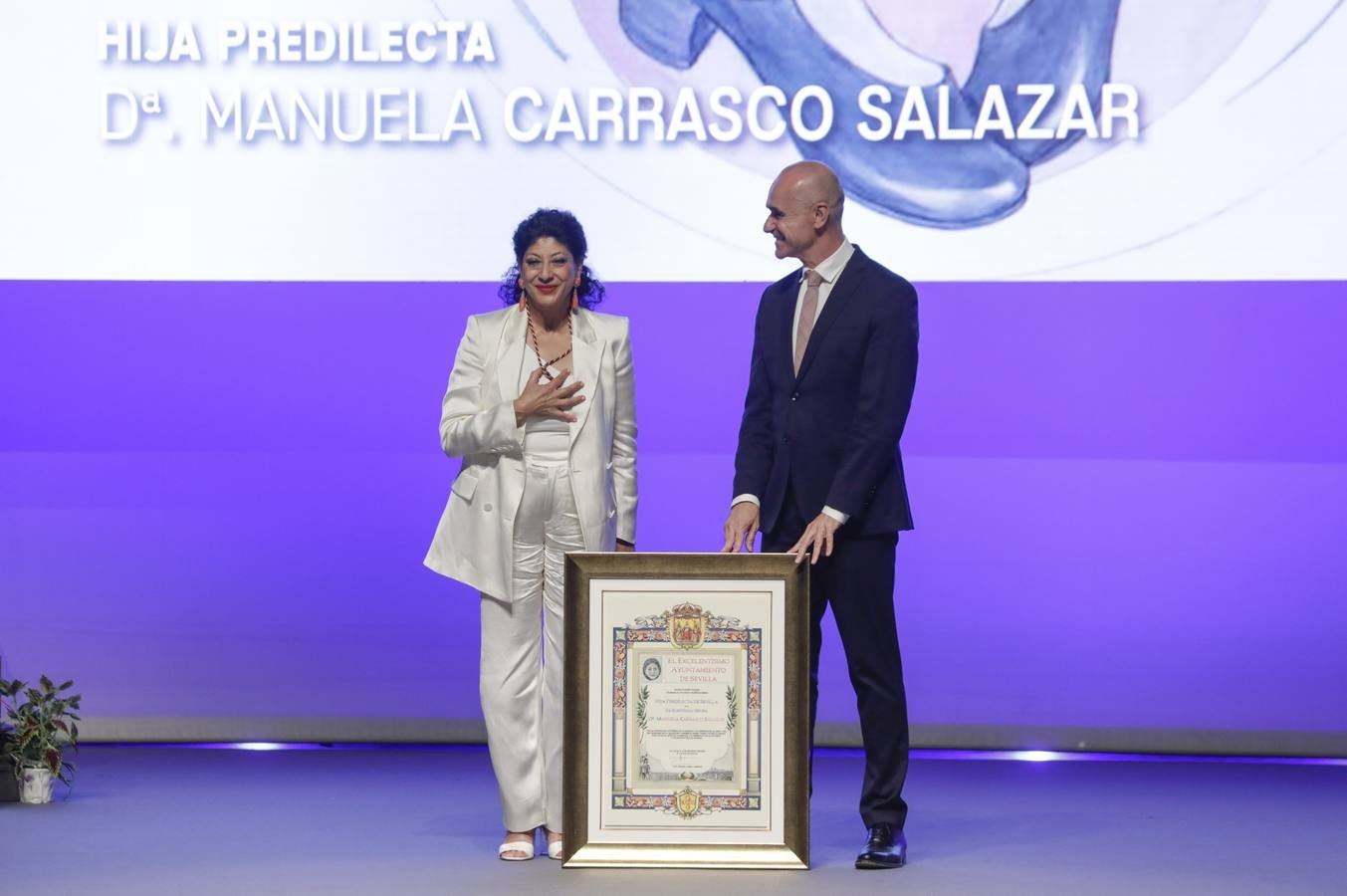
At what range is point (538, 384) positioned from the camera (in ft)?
12.6

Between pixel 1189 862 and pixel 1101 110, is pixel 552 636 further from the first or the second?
pixel 1101 110

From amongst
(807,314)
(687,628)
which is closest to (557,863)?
(687,628)

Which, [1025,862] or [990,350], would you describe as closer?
[1025,862]

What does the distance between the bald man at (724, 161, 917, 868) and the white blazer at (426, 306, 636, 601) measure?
294mm

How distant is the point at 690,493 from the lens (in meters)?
5.48

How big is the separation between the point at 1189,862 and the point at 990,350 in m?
1.95

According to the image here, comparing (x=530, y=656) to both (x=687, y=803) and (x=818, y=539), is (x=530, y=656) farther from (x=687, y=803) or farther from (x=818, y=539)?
(x=818, y=539)

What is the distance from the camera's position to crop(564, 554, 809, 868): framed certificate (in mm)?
3637

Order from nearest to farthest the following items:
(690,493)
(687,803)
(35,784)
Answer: (687,803)
(35,784)
(690,493)

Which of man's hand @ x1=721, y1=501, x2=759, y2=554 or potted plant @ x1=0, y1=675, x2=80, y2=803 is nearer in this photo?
man's hand @ x1=721, y1=501, x2=759, y2=554

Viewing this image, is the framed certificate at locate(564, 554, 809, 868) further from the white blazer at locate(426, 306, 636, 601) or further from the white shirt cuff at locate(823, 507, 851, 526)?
the white blazer at locate(426, 306, 636, 601)

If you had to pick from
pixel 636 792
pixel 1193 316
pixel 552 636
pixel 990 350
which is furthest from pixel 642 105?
pixel 636 792

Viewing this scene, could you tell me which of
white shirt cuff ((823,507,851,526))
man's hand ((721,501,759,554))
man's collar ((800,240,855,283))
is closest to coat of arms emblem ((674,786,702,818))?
man's hand ((721,501,759,554))

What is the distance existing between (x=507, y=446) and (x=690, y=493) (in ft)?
5.60
